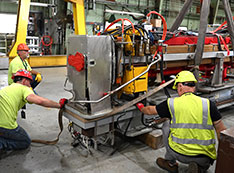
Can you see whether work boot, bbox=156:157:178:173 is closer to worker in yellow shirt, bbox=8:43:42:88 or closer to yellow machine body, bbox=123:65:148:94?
yellow machine body, bbox=123:65:148:94

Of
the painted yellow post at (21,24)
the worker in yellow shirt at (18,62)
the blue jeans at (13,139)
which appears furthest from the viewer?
the painted yellow post at (21,24)

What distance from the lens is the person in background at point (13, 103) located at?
2.87 meters

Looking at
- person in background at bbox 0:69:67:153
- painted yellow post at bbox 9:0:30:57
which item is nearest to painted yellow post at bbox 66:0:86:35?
painted yellow post at bbox 9:0:30:57

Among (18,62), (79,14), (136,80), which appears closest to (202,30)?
(136,80)

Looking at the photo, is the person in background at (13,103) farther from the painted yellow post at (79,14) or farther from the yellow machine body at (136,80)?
the painted yellow post at (79,14)

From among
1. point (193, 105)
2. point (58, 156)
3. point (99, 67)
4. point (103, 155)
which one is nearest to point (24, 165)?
point (58, 156)

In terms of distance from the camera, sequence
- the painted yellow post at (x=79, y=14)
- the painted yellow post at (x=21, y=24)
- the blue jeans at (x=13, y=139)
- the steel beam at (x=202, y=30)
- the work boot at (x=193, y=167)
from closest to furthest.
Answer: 1. the work boot at (x=193, y=167)
2. the blue jeans at (x=13, y=139)
3. the steel beam at (x=202, y=30)
4. the painted yellow post at (x=21, y=24)
5. the painted yellow post at (x=79, y=14)

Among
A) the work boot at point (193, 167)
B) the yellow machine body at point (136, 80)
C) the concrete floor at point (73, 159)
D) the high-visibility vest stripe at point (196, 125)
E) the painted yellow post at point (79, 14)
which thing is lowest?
the concrete floor at point (73, 159)

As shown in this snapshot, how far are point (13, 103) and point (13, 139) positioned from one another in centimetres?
53

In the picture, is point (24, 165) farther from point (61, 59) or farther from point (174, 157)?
point (61, 59)

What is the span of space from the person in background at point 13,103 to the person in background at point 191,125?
1.42 meters

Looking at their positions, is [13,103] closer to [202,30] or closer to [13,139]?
[13,139]

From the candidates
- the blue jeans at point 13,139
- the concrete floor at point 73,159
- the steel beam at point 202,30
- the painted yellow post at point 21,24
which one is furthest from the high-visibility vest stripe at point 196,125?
the painted yellow post at point 21,24

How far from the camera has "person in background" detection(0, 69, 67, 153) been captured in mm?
2871
